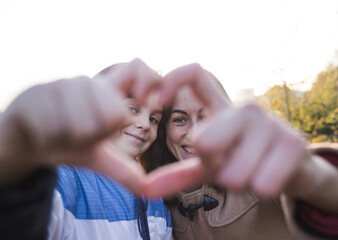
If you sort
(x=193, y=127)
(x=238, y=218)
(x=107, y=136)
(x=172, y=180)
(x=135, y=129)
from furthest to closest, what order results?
(x=193, y=127) < (x=135, y=129) < (x=238, y=218) < (x=172, y=180) < (x=107, y=136)

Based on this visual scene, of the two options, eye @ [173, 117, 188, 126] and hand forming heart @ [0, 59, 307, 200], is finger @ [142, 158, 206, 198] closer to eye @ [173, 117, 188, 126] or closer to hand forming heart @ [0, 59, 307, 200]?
hand forming heart @ [0, 59, 307, 200]

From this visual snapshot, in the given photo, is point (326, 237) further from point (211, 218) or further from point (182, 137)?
point (182, 137)

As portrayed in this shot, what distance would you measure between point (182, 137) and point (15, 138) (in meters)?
1.70

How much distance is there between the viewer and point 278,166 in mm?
537

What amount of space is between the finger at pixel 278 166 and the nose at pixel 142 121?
142 centimetres

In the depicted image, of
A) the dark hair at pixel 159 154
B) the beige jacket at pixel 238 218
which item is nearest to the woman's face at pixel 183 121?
the dark hair at pixel 159 154

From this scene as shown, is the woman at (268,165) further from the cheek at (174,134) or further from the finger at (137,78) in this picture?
the cheek at (174,134)

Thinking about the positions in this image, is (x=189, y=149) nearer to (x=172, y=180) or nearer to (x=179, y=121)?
(x=179, y=121)

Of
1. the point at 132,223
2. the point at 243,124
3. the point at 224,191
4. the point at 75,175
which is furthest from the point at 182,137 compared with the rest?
the point at 243,124

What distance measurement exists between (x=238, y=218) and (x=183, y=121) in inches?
33.7

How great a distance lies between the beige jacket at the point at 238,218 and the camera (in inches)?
62.4

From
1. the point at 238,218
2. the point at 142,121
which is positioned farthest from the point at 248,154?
the point at 142,121

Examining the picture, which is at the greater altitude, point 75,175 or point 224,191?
point 75,175

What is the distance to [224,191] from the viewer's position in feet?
5.80
